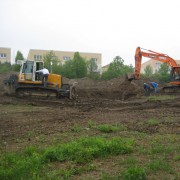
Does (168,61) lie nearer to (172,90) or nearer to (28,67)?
(172,90)

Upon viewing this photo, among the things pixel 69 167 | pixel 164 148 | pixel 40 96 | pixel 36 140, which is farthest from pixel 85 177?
pixel 40 96

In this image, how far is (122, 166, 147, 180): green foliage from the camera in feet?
18.9

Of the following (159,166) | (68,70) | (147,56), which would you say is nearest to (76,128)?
(159,166)

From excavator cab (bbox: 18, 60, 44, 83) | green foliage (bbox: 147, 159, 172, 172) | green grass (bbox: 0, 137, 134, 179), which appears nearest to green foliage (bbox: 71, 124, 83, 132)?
green grass (bbox: 0, 137, 134, 179)

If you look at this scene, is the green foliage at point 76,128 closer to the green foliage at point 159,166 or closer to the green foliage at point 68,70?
the green foliage at point 159,166

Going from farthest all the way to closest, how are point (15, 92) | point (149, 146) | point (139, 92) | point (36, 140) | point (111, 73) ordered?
point (111, 73), point (139, 92), point (15, 92), point (36, 140), point (149, 146)

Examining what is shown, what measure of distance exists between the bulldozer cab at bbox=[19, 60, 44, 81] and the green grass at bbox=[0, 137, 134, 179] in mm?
15291

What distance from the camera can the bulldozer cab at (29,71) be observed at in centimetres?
2294

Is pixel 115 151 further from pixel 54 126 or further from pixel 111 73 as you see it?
pixel 111 73

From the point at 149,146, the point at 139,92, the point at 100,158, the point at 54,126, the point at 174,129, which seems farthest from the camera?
the point at 139,92

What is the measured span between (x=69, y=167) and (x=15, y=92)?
17054 mm

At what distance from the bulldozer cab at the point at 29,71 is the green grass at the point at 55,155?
50.2ft

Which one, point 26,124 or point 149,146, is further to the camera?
point 26,124

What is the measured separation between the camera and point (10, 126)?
11180mm
